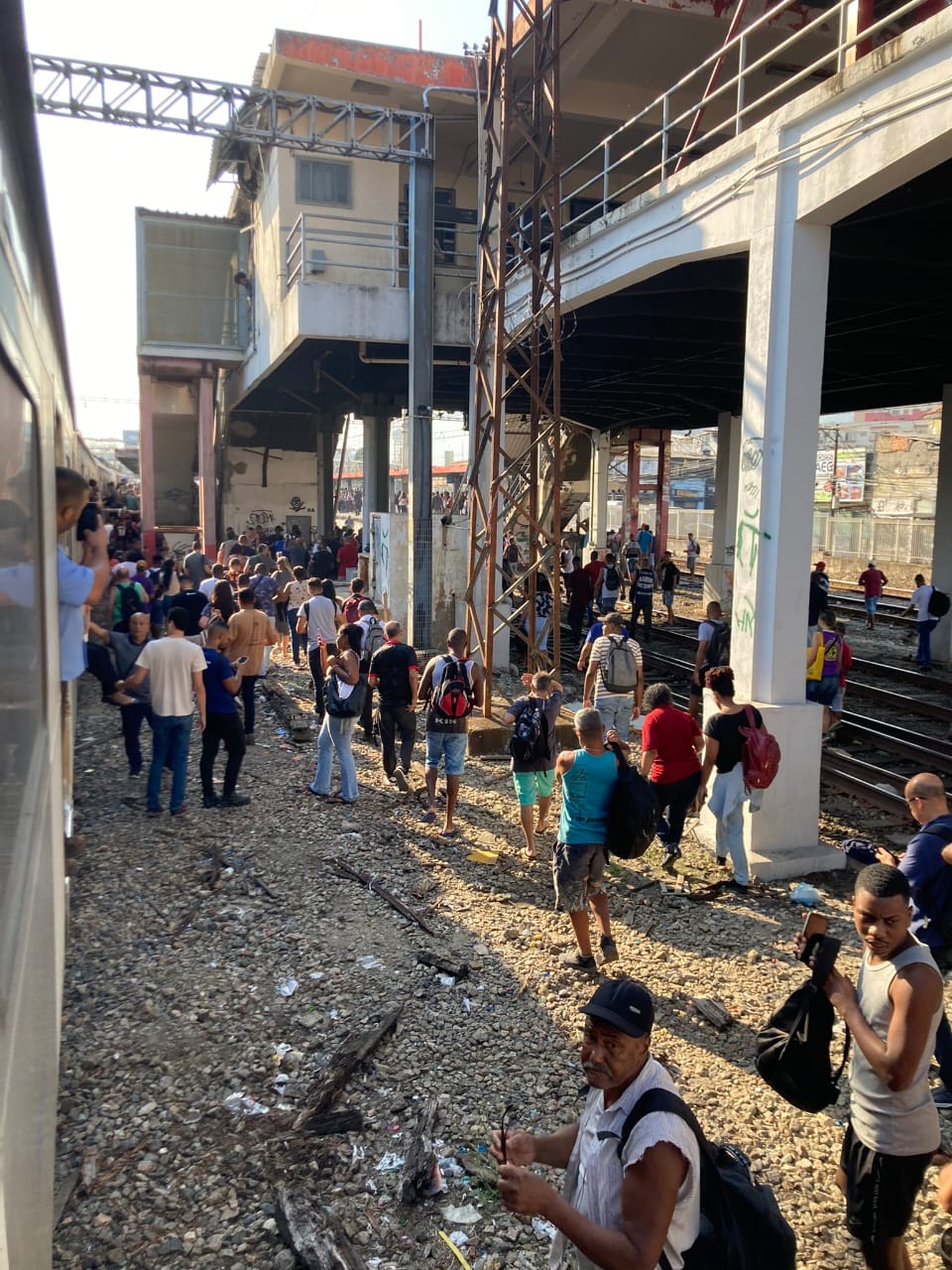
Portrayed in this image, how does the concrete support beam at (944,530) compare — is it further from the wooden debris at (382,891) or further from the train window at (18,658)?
the train window at (18,658)

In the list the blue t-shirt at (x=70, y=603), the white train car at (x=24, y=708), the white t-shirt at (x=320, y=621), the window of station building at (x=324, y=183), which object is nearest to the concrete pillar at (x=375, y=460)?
the window of station building at (x=324, y=183)

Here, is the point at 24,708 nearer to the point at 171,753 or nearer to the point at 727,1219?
the point at 727,1219

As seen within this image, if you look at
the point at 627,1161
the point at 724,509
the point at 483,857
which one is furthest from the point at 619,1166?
the point at 724,509

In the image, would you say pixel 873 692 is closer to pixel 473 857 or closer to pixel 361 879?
pixel 473 857

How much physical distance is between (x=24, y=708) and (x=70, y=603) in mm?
1918

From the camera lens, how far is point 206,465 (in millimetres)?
24234

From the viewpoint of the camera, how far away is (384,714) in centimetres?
916

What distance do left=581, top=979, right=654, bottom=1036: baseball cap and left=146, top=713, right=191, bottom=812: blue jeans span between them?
6.44 m

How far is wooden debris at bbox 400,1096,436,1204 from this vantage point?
391 cm

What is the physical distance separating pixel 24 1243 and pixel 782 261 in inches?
314

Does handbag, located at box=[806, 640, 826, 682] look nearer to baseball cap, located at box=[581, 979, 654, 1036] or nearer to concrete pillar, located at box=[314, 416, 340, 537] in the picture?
baseball cap, located at box=[581, 979, 654, 1036]

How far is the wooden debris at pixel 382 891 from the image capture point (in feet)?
21.4

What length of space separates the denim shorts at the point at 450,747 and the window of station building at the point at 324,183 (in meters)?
15.2

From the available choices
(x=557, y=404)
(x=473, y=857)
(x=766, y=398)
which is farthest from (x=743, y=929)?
(x=557, y=404)
